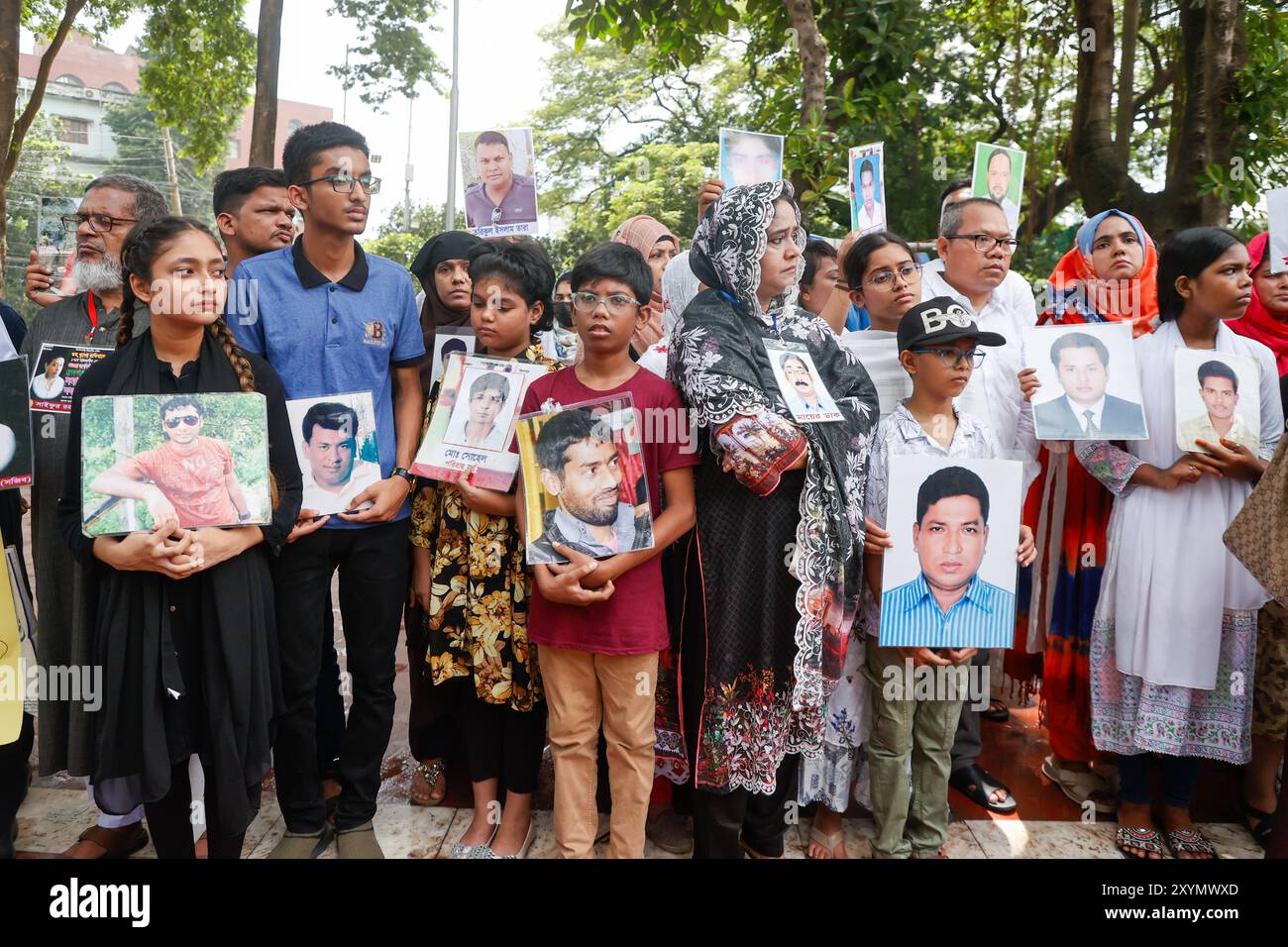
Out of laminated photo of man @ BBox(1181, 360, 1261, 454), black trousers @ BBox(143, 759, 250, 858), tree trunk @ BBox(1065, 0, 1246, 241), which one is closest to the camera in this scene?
black trousers @ BBox(143, 759, 250, 858)

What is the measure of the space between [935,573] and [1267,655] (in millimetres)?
1590

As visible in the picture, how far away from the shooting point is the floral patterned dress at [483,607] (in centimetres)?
300

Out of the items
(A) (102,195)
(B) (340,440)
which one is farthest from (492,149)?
(B) (340,440)

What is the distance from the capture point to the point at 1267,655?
3406 millimetres

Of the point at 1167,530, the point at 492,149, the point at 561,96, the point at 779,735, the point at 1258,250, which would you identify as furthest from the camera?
the point at 561,96

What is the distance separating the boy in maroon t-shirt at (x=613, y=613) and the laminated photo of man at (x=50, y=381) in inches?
66.5

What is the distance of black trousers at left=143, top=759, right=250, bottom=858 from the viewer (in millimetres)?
2578

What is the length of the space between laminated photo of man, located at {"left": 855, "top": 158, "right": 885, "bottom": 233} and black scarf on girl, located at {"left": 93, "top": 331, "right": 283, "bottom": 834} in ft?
10.8

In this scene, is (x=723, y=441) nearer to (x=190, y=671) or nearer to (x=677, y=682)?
(x=677, y=682)

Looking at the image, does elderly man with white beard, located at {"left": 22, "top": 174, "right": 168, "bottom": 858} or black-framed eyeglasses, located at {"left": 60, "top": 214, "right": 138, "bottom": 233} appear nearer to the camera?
elderly man with white beard, located at {"left": 22, "top": 174, "right": 168, "bottom": 858}

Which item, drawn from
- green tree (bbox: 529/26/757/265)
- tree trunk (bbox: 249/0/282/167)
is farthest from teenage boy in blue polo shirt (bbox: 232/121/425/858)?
green tree (bbox: 529/26/757/265)

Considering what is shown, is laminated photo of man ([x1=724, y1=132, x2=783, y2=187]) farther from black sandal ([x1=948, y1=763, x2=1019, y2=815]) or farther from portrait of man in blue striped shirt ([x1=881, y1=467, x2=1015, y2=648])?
black sandal ([x1=948, y1=763, x2=1019, y2=815])

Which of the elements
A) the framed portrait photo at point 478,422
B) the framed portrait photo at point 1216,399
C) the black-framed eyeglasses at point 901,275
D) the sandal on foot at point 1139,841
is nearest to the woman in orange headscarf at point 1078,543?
the sandal on foot at point 1139,841

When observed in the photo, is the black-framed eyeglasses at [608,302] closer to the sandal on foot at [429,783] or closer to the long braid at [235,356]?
the long braid at [235,356]
